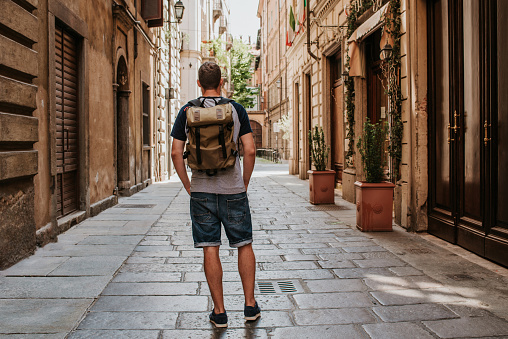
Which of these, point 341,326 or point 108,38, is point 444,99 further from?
point 108,38

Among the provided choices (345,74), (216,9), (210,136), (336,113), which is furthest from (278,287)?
(216,9)

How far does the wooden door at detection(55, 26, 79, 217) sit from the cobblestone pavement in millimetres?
883

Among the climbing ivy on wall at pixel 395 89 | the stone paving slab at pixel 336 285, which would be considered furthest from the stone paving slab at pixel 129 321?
the climbing ivy on wall at pixel 395 89

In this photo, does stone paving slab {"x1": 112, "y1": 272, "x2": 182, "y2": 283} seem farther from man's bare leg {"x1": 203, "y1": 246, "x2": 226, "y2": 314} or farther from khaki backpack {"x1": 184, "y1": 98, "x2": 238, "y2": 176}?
khaki backpack {"x1": 184, "y1": 98, "x2": 238, "y2": 176}

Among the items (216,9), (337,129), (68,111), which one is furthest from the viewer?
(216,9)

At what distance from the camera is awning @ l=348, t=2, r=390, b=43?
26.0ft

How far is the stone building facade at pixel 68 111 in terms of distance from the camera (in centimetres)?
510

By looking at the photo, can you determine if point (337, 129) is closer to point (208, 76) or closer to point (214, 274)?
point (208, 76)

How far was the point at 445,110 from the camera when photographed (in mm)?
6438

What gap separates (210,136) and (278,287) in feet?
5.63

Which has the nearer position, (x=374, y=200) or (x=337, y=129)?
(x=374, y=200)

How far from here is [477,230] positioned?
217 inches

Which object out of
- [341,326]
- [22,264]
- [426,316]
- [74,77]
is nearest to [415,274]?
[426,316]

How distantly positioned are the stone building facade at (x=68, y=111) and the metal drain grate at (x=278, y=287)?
255 cm
